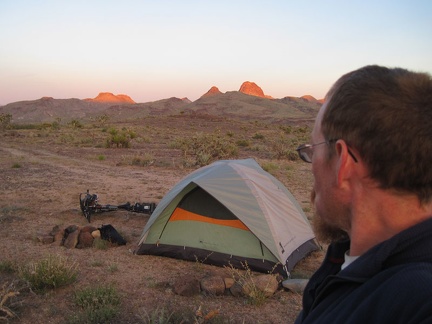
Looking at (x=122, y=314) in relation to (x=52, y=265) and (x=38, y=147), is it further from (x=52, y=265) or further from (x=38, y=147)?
(x=38, y=147)

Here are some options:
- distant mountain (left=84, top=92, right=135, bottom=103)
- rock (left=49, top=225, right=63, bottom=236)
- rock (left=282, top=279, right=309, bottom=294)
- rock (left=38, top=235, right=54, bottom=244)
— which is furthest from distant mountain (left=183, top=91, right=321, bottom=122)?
rock (left=282, top=279, right=309, bottom=294)

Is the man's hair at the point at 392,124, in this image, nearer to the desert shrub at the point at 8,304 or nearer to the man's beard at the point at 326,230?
the man's beard at the point at 326,230

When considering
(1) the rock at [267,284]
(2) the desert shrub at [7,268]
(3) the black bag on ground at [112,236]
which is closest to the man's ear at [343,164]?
(1) the rock at [267,284]

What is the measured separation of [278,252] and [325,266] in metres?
3.78

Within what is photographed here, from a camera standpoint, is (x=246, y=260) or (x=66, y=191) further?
(x=66, y=191)

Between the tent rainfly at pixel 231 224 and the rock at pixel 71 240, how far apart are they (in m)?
1.17

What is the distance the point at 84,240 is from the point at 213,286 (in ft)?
9.21

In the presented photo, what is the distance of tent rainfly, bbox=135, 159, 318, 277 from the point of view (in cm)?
572

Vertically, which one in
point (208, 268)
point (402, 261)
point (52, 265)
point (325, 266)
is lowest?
point (208, 268)

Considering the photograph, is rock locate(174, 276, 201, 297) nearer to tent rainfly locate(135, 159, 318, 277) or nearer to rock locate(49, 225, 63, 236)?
tent rainfly locate(135, 159, 318, 277)

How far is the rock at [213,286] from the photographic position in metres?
5.02

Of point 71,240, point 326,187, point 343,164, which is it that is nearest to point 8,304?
point 71,240

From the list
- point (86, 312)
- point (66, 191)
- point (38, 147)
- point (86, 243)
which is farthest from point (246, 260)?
point (38, 147)

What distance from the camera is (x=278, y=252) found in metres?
5.56
